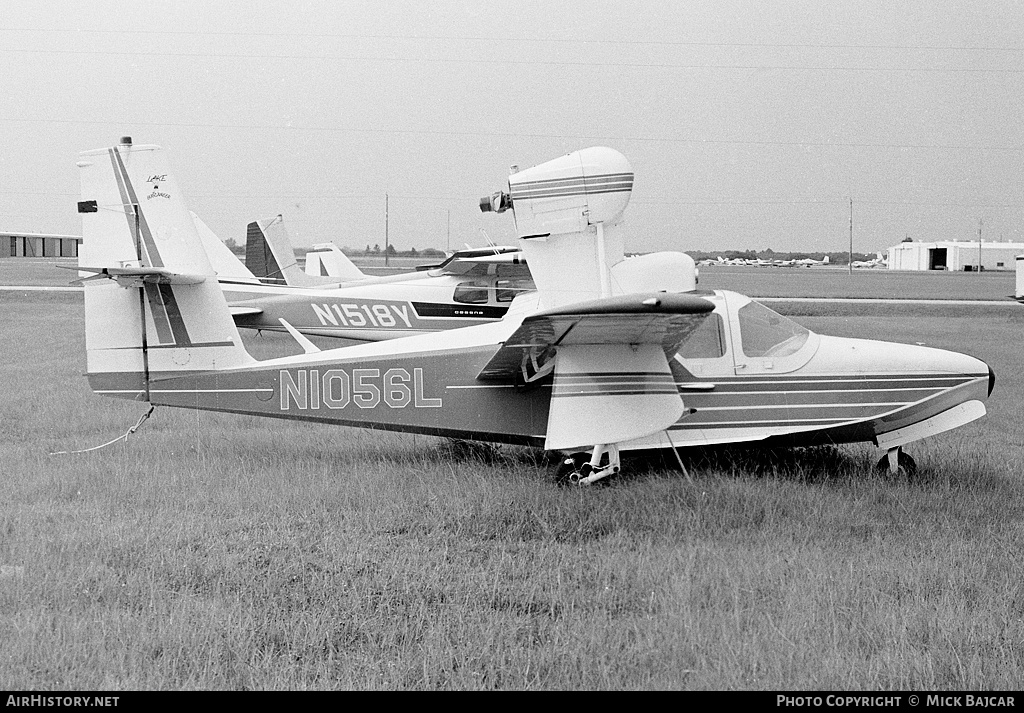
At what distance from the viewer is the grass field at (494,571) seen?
12.7 feet

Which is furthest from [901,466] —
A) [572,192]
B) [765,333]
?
[572,192]

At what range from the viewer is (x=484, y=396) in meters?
A: 7.45

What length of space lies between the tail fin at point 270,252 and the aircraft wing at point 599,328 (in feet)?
48.8

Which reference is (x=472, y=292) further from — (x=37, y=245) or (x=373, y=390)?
(x=37, y=245)

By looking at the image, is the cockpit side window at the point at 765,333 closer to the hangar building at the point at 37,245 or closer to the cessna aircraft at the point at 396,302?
the cessna aircraft at the point at 396,302

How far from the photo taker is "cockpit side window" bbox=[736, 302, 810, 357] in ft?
24.1

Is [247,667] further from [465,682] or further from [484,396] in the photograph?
[484,396]

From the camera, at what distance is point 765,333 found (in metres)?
7.40

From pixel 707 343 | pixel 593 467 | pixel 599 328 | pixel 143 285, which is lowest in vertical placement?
pixel 593 467

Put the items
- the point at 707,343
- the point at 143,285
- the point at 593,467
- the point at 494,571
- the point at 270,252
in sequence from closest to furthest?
1. the point at 494,571
2. the point at 593,467
3. the point at 707,343
4. the point at 143,285
5. the point at 270,252

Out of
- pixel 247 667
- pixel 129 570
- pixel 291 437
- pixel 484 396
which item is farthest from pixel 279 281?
pixel 247 667

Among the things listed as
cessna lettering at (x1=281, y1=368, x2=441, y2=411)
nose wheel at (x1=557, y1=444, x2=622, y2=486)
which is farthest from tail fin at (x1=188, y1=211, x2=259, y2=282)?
nose wheel at (x1=557, y1=444, x2=622, y2=486)

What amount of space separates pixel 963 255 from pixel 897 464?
9206 cm

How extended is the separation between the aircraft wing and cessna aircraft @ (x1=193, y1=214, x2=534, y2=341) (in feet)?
25.4
